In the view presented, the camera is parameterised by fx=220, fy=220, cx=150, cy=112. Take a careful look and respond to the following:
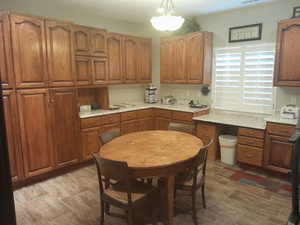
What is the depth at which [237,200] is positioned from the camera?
275 cm

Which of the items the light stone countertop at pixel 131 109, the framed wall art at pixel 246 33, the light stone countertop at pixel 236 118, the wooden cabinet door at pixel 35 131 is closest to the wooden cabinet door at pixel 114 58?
the light stone countertop at pixel 131 109

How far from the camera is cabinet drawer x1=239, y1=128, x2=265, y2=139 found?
335 cm

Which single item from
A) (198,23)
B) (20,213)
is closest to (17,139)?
(20,213)

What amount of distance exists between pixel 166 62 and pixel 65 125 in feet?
8.16

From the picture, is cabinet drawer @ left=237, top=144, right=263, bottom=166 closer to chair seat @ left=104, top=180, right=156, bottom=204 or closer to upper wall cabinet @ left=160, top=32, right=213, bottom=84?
upper wall cabinet @ left=160, top=32, right=213, bottom=84

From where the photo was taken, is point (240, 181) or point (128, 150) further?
point (240, 181)

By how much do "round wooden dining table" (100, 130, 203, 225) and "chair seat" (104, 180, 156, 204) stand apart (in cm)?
21

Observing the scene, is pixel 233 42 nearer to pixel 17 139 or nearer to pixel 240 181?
pixel 240 181

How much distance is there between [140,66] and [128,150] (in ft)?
9.51

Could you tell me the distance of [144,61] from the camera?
4.93 m

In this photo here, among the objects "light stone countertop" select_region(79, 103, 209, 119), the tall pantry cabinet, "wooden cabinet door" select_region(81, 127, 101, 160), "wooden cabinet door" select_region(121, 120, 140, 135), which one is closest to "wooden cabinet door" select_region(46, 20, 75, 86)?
the tall pantry cabinet

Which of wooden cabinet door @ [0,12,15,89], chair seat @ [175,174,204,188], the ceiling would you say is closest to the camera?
chair seat @ [175,174,204,188]

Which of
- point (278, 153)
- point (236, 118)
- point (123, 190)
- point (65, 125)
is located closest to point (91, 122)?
point (65, 125)

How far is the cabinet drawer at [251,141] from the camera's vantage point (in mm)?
3370
